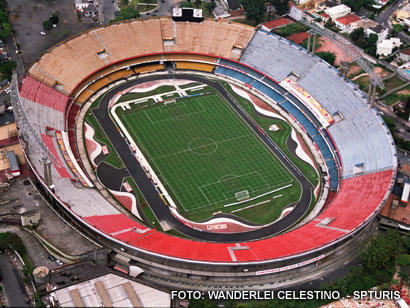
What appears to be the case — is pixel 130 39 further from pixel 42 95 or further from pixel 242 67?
pixel 42 95

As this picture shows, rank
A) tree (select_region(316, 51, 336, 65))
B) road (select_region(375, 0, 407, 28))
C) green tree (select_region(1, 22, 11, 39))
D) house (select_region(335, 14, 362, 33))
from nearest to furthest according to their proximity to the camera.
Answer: tree (select_region(316, 51, 336, 65)) < green tree (select_region(1, 22, 11, 39)) < house (select_region(335, 14, 362, 33)) < road (select_region(375, 0, 407, 28))

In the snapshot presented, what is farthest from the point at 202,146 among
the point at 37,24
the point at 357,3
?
the point at 357,3

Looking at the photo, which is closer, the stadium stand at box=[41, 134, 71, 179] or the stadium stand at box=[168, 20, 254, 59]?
the stadium stand at box=[41, 134, 71, 179]

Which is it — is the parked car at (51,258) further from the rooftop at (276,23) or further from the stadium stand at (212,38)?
the rooftop at (276,23)

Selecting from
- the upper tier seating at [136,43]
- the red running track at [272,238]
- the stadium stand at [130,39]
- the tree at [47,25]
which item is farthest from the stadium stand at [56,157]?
the tree at [47,25]

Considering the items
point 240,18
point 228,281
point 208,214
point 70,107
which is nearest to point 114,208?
point 208,214

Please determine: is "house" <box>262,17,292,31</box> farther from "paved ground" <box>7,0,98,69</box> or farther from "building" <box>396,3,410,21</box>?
"paved ground" <box>7,0,98,69</box>

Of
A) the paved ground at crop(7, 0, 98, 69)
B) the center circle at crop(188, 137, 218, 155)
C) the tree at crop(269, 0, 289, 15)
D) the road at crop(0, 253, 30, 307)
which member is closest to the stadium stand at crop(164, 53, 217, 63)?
the center circle at crop(188, 137, 218, 155)
